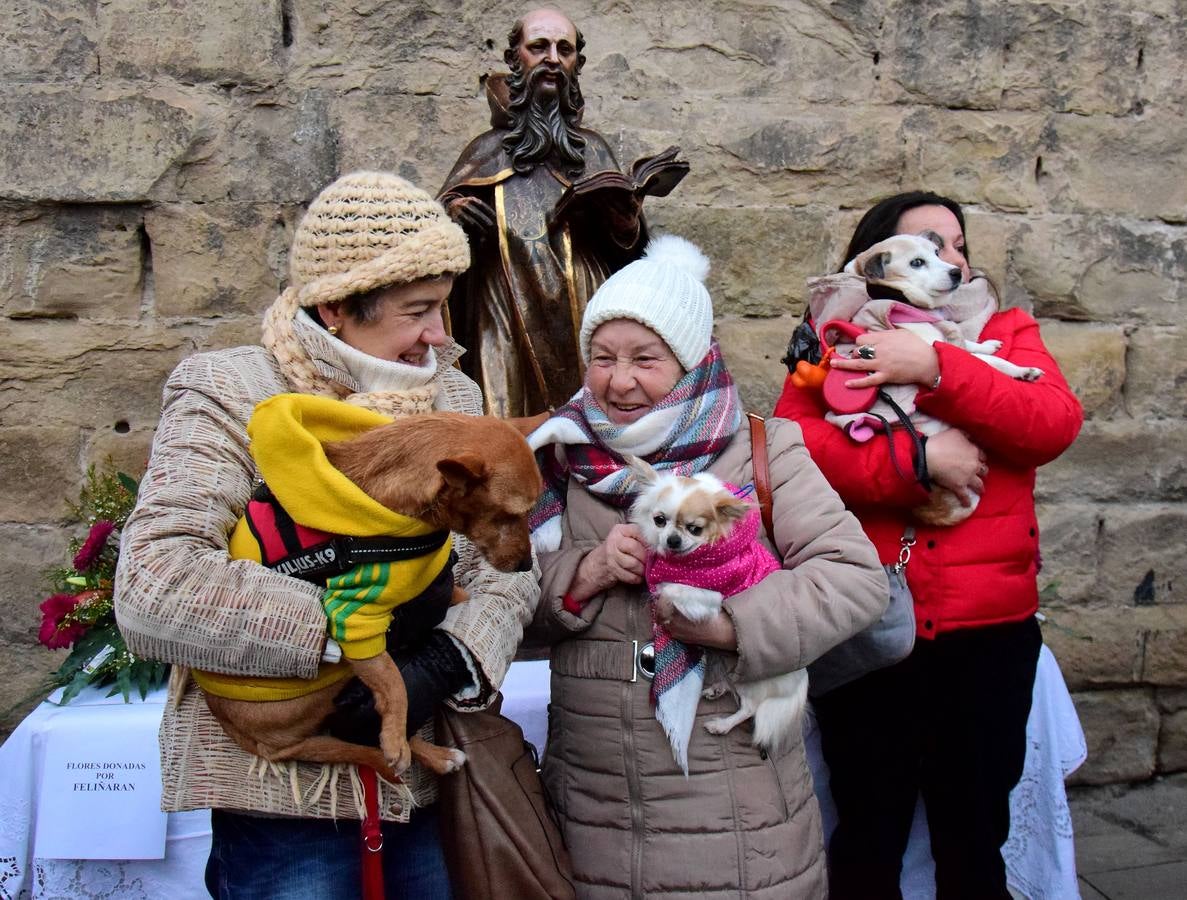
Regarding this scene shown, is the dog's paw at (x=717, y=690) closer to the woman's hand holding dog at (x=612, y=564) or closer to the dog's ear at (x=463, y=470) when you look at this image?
the woman's hand holding dog at (x=612, y=564)

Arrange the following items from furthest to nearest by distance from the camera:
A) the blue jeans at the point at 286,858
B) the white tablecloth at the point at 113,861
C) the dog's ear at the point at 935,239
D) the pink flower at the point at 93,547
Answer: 1. the pink flower at the point at 93,547
2. the dog's ear at the point at 935,239
3. the white tablecloth at the point at 113,861
4. the blue jeans at the point at 286,858

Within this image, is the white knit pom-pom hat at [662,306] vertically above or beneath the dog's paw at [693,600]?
above

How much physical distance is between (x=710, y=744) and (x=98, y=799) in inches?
61.5

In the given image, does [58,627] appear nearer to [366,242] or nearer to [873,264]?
[366,242]

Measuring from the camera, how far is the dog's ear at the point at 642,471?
198cm

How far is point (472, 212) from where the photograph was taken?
10.0 feet

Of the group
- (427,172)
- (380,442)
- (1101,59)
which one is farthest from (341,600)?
(1101,59)

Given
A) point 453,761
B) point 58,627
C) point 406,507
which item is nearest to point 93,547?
point 58,627

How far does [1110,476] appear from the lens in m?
4.53

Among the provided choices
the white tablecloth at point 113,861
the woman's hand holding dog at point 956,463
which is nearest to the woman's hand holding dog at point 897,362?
the woman's hand holding dog at point 956,463

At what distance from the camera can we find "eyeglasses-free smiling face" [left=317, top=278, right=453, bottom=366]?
1901 millimetres

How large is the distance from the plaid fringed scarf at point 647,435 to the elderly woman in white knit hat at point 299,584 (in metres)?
0.24

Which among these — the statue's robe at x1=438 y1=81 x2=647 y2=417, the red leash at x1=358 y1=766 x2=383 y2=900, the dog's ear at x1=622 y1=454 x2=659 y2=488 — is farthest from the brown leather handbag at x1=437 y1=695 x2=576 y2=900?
the statue's robe at x1=438 y1=81 x2=647 y2=417

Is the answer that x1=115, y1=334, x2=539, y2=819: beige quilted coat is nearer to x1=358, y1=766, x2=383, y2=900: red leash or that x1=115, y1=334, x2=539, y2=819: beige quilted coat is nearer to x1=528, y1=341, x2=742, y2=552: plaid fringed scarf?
x1=358, y1=766, x2=383, y2=900: red leash
